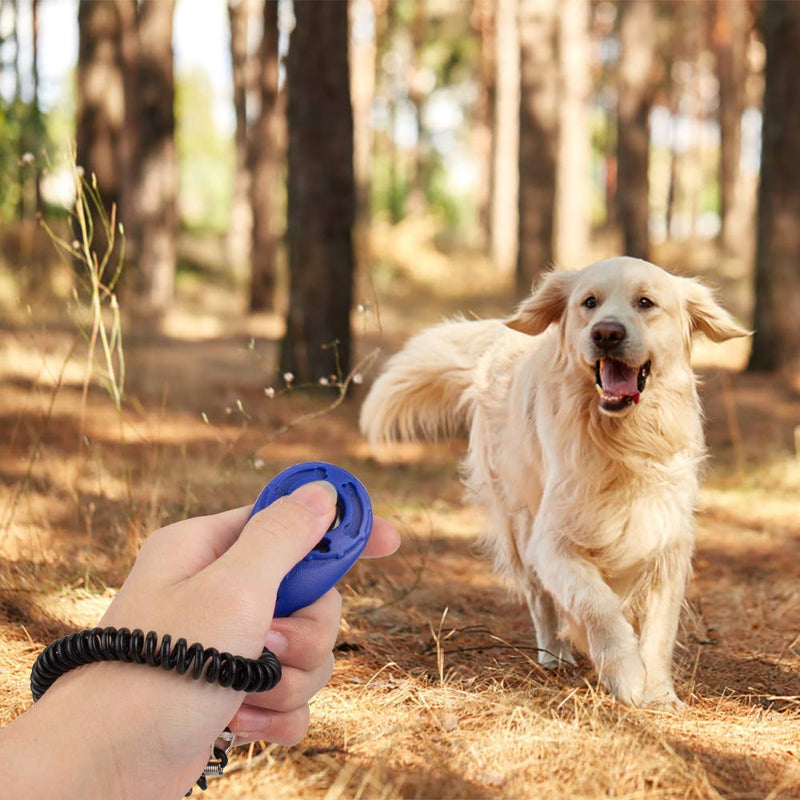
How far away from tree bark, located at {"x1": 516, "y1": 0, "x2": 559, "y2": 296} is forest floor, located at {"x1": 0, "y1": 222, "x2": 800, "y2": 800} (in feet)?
21.0

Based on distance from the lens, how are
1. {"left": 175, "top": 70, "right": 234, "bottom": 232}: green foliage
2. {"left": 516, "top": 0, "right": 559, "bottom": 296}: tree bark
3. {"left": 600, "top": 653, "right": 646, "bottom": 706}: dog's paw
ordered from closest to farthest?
{"left": 600, "top": 653, "right": 646, "bottom": 706}: dog's paw → {"left": 516, "top": 0, "right": 559, "bottom": 296}: tree bark → {"left": 175, "top": 70, "right": 234, "bottom": 232}: green foliage

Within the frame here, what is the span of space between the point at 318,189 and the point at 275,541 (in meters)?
8.08

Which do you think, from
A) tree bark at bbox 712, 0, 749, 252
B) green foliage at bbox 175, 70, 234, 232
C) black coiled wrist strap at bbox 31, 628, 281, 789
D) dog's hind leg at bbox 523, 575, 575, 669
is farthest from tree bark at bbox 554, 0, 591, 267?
green foliage at bbox 175, 70, 234, 232

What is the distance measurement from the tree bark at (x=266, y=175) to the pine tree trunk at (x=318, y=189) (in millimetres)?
7953

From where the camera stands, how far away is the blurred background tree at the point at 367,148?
950 cm

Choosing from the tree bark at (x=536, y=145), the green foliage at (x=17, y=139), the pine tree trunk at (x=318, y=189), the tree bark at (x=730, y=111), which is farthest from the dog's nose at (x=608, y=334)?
the tree bark at (x=730, y=111)

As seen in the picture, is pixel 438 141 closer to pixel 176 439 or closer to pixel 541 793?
pixel 176 439

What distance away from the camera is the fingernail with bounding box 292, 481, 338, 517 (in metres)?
1.71

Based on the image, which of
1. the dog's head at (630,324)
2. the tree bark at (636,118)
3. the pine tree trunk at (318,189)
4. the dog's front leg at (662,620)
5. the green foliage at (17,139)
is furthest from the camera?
the tree bark at (636,118)

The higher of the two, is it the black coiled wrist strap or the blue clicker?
the blue clicker

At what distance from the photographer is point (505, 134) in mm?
25438

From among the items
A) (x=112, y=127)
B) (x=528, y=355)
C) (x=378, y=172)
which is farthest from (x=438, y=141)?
(x=528, y=355)

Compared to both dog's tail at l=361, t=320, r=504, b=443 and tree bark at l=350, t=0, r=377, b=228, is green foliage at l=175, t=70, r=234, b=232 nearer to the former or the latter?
tree bark at l=350, t=0, r=377, b=228

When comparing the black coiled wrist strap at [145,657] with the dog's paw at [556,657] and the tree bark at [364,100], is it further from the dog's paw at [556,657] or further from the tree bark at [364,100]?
the tree bark at [364,100]
